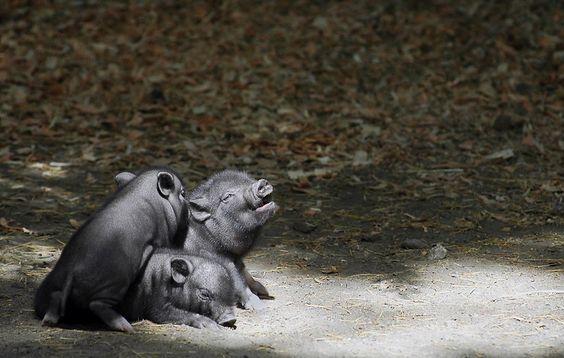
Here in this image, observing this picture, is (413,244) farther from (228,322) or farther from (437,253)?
(228,322)

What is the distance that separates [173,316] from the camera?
5320mm

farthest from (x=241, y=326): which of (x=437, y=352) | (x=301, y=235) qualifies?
(x=301, y=235)

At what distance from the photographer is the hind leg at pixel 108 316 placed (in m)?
5.05

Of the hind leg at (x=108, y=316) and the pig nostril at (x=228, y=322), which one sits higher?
the hind leg at (x=108, y=316)

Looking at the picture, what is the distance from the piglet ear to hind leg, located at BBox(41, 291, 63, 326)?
886 millimetres

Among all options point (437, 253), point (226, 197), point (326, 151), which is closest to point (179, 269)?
point (226, 197)

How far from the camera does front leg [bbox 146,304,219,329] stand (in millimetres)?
5285

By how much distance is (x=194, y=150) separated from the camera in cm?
942

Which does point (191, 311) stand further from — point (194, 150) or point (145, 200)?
point (194, 150)

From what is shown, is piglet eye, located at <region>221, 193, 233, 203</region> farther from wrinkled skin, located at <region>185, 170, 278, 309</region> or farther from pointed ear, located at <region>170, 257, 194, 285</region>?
pointed ear, located at <region>170, 257, 194, 285</region>

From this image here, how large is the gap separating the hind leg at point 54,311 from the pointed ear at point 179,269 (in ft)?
2.13

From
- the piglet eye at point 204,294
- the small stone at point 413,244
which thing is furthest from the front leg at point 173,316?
the small stone at point 413,244

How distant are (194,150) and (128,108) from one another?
59.4 inches

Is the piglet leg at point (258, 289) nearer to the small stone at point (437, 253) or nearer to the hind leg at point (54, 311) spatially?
the hind leg at point (54, 311)
